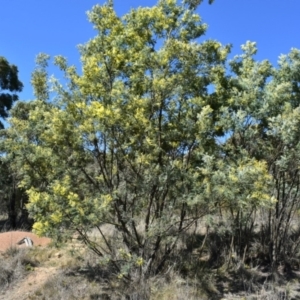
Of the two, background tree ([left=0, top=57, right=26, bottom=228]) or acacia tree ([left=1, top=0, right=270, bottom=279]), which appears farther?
background tree ([left=0, top=57, right=26, bottom=228])

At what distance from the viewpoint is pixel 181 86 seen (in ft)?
27.0

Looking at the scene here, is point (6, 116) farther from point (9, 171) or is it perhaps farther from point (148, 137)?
point (148, 137)

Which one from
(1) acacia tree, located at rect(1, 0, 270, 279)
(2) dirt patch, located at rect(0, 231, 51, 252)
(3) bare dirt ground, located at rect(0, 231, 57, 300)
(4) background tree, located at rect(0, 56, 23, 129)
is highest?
(4) background tree, located at rect(0, 56, 23, 129)

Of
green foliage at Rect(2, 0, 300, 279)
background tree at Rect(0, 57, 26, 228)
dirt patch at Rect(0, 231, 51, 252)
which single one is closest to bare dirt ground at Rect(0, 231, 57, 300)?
dirt patch at Rect(0, 231, 51, 252)

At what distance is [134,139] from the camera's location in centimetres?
809

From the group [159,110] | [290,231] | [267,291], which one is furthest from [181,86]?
[290,231]

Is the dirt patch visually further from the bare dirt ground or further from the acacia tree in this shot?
the acacia tree

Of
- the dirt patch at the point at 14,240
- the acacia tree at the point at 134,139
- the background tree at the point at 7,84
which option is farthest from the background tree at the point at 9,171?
the acacia tree at the point at 134,139

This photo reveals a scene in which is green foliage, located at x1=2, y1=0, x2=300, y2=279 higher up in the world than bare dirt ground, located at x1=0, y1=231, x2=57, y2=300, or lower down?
higher up

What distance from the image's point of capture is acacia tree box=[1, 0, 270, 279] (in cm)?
780

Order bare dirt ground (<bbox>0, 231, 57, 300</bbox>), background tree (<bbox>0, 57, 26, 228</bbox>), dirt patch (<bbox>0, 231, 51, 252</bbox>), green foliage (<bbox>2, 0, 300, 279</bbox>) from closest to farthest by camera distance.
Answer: green foliage (<bbox>2, 0, 300, 279</bbox>)
bare dirt ground (<bbox>0, 231, 57, 300</bbox>)
dirt patch (<bbox>0, 231, 51, 252</bbox>)
background tree (<bbox>0, 57, 26, 228</bbox>)

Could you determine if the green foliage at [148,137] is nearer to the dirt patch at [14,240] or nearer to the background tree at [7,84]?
the dirt patch at [14,240]

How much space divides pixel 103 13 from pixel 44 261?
638cm

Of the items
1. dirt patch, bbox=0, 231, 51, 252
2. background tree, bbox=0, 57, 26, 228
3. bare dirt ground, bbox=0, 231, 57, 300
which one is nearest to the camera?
bare dirt ground, bbox=0, 231, 57, 300
